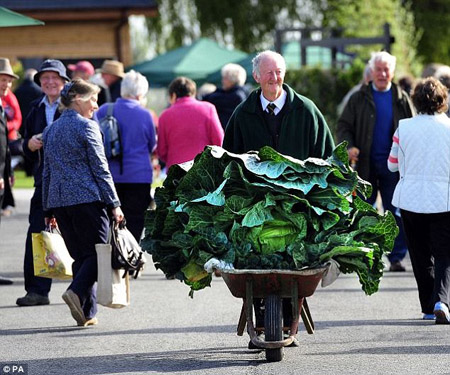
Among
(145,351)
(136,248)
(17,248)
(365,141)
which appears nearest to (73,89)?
(136,248)

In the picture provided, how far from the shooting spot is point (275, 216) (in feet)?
25.8

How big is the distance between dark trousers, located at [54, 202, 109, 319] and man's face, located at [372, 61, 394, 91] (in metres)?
3.96

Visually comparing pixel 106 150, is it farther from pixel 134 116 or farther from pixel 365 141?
pixel 365 141

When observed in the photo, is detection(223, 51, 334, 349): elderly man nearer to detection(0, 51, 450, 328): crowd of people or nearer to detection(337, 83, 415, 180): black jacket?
detection(0, 51, 450, 328): crowd of people

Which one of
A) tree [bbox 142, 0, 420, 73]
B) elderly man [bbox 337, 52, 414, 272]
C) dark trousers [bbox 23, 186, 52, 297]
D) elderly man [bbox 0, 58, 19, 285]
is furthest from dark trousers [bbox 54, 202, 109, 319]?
tree [bbox 142, 0, 420, 73]

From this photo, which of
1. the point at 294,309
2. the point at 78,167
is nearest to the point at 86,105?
the point at 78,167

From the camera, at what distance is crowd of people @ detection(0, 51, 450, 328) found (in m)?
8.79

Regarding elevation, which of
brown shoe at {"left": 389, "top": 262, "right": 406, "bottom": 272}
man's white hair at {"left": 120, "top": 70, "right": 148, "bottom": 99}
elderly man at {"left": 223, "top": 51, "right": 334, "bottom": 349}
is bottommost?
brown shoe at {"left": 389, "top": 262, "right": 406, "bottom": 272}

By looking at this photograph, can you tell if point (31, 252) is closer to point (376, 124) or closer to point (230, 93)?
point (376, 124)

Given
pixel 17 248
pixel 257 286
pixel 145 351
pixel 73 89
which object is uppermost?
pixel 73 89

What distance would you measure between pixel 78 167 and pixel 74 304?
97cm

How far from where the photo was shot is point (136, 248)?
969cm

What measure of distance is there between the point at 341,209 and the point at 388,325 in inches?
78.4

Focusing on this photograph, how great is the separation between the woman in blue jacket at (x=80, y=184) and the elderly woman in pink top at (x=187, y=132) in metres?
3.13
